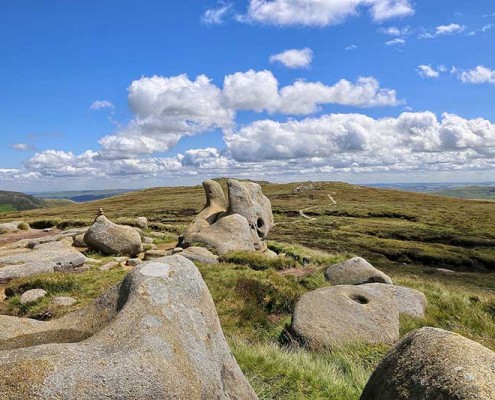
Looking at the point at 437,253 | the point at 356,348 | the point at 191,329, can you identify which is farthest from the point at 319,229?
the point at 191,329

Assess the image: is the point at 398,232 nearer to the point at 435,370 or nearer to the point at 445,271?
the point at 445,271

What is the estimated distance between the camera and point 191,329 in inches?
258

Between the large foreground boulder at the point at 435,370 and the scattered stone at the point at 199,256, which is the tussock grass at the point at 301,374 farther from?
the scattered stone at the point at 199,256

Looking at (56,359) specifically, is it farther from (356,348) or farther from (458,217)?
(458,217)

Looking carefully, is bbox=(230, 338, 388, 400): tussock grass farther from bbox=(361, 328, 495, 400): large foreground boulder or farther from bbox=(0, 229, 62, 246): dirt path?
bbox=(0, 229, 62, 246): dirt path

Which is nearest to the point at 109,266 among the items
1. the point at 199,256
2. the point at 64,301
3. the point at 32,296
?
the point at 199,256

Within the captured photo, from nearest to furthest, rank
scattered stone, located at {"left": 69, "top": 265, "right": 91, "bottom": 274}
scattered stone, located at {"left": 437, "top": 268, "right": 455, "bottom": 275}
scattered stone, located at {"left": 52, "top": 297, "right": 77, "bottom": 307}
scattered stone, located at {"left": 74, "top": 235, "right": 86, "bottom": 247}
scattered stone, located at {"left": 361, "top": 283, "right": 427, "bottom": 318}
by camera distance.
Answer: scattered stone, located at {"left": 52, "top": 297, "right": 77, "bottom": 307}
scattered stone, located at {"left": 361, "top": 283, "right": 427, "bottom": 318}
scattered stone, located at {"left": 69, "top": 265, "right": 91, "bottom": 274}
scattered stone, located at {"left": 74, "top": 235, "right": 86, "bottom": 247}
scattered stone, located at {"left": 437, "top": 268, "right": 455, "bottom": 275}

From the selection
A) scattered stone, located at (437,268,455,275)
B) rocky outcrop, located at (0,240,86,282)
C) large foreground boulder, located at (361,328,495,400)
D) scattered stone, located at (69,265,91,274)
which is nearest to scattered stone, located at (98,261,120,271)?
scattered stone, located at (69,265,91,274)

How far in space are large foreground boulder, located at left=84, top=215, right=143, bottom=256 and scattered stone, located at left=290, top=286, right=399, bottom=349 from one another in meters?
17.9

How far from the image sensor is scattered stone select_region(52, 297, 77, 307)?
17047 mm

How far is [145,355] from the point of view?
16.9 ft

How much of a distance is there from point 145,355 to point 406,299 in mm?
16126

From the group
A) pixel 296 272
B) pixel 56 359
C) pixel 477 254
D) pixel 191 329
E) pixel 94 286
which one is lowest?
pixel 477 254

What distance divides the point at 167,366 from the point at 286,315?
13394 mm
